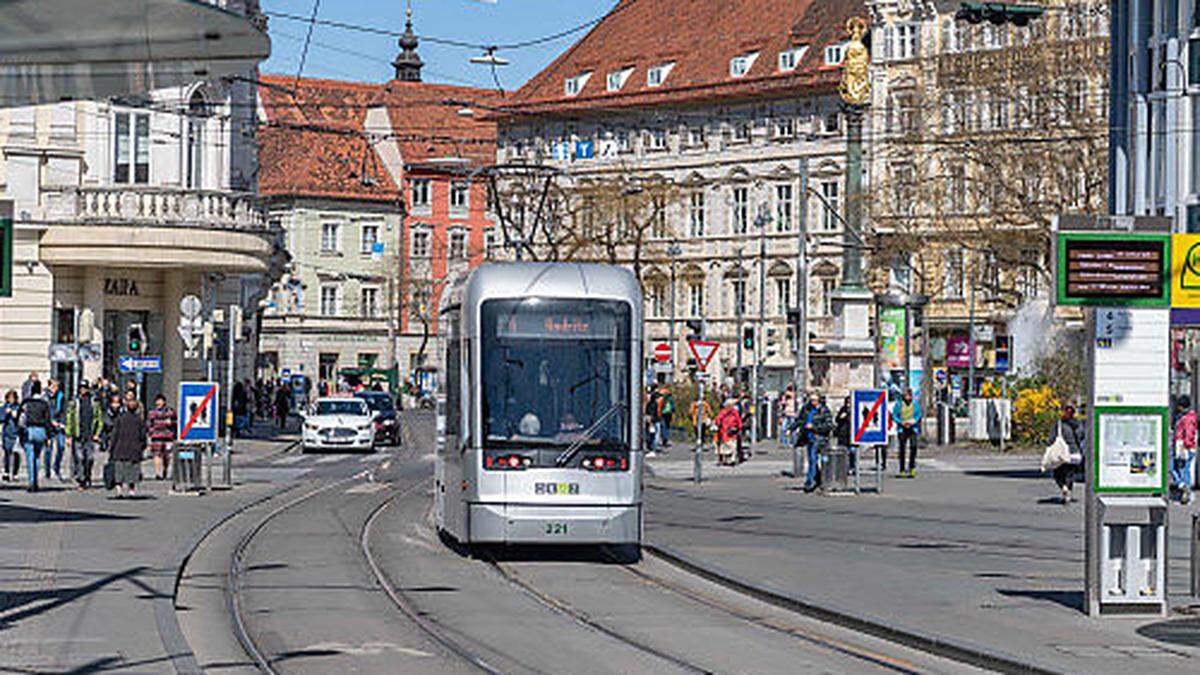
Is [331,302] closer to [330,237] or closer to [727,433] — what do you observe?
[330,237]

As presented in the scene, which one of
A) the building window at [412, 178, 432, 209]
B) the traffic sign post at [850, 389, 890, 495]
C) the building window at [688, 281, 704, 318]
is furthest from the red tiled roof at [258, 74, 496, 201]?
the traffic sign post at [850, 389, 890, 495]

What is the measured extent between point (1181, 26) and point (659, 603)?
2708 cm

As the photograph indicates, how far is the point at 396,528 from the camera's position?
30906mm

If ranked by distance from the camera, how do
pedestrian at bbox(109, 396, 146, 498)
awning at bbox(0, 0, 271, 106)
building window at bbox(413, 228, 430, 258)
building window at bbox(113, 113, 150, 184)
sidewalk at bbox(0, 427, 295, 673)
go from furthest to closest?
building window at bbox(413, 228, 430, 258)
building window at bbox(113, 113, 150, 184)
pedestrian at bbox(109, 396, 146, 498)
sidewalk at bbox(0, 427, 295, 673)
awning at bbox(0, 0, 271, 106)

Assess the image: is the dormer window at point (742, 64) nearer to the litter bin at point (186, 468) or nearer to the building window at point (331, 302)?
the building window at point (331, 302)

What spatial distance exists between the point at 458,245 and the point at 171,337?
67.9 m

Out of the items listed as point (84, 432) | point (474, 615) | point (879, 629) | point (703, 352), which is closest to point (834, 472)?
point (703, 352)

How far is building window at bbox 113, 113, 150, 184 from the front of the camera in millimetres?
56656

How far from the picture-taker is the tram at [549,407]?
24188 millimetres

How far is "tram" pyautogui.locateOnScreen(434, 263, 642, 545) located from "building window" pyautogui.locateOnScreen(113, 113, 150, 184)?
1310 inches

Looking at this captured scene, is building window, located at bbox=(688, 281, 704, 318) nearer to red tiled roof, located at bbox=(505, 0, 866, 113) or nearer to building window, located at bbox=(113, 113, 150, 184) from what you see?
red tiled roof, located at bbox=(505, 0, 866, 113)

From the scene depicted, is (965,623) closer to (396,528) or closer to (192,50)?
(192,50)

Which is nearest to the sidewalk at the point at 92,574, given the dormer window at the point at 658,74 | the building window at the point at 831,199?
the building window at the point at 831,199

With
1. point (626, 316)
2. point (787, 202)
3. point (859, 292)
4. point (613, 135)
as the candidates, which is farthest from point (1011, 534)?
point (613, 135)
